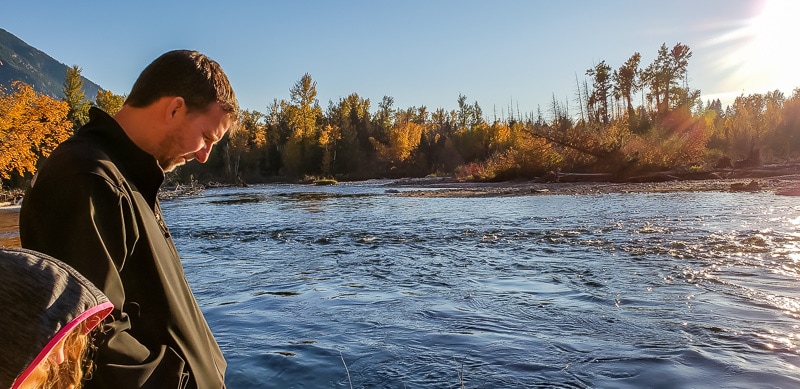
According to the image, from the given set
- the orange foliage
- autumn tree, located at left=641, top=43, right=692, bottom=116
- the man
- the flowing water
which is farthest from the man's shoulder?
autumn tree, located at left=641, top=43, right=692, bottom=116

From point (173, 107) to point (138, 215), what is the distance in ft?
1.49

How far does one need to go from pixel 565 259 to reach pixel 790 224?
559cm

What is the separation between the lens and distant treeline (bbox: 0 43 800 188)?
31.5 metres

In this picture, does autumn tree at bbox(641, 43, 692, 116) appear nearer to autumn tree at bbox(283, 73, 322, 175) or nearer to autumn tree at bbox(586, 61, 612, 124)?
autumn tree at bbox(586, 61, 612, 124)

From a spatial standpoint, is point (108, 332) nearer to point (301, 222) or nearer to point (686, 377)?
point (686, 377)

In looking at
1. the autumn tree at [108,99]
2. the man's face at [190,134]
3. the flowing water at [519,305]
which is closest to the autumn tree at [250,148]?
the autumn tree at [108,99]

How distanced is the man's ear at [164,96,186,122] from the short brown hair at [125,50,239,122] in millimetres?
17

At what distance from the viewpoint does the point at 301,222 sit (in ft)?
58.1

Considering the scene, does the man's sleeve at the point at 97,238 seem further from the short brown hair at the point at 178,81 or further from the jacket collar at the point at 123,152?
the short brown hair at the point at 178,81

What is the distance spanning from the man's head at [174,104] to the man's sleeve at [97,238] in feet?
1.33

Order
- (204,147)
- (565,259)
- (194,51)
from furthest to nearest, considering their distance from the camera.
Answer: (565,259)
(204,147)
(194,51)

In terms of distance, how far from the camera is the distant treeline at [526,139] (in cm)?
3150

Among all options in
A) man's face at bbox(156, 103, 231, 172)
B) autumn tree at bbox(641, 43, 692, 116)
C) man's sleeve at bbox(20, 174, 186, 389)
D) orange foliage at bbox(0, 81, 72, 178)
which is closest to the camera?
man's sleeve at bbox(20, 174, 186, 389)

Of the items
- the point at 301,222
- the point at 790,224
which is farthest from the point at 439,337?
the point at 301,222
